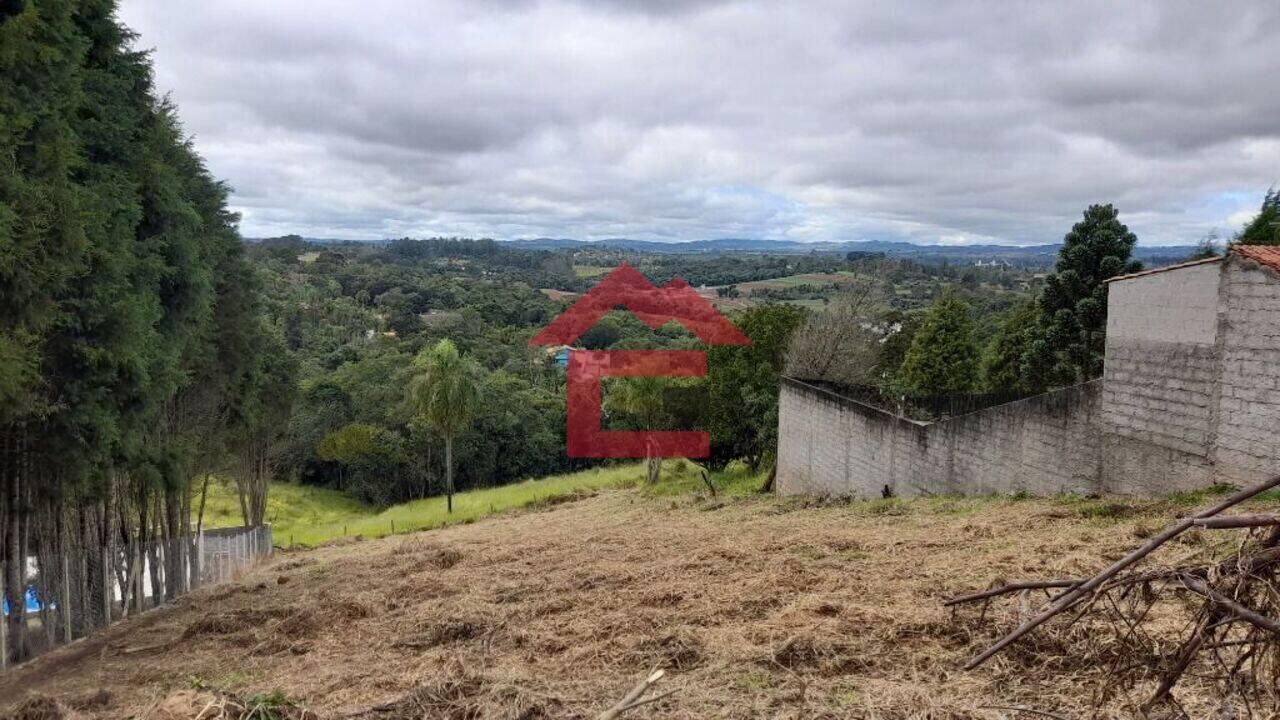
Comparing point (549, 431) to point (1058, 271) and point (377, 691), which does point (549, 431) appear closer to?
point (1058, 271)

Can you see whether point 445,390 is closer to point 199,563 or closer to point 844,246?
point 199,563

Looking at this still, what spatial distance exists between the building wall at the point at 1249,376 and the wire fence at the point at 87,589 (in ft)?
41.9

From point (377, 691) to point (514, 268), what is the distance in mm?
118944

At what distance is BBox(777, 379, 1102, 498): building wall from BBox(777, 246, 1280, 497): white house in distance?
0.02 metres

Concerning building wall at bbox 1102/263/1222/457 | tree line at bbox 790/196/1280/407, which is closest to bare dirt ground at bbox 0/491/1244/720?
building wall at bbox 1102/263/1222/457

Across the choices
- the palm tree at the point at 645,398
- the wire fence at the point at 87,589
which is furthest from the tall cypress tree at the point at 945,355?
the wire fence at the point at 87,589

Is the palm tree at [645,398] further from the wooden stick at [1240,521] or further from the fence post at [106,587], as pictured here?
the wooden stick at [1240,521]

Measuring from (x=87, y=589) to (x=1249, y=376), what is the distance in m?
14.0

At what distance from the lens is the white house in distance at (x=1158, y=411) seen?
6.74 m

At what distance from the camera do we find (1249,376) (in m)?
6.78

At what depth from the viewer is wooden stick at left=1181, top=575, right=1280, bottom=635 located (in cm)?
130

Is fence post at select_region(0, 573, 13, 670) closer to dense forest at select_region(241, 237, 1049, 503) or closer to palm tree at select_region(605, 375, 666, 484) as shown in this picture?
dense forest at select_region(241, 237, 1049, 503)

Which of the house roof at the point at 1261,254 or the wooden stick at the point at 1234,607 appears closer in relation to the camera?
the wooden stick at the point at 1234,607

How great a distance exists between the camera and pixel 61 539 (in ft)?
32.8
